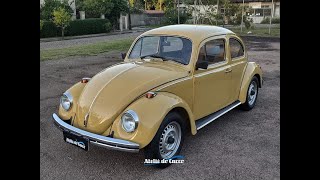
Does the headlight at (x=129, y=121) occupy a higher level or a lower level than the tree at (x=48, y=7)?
lower

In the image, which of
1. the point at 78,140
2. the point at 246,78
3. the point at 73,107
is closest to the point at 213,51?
the point at 246,78

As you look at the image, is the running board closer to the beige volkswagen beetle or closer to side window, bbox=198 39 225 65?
the beige volkswagen beetle

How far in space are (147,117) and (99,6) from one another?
86.5ft

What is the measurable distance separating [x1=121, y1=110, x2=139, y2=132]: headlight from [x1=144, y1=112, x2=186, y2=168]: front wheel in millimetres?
319

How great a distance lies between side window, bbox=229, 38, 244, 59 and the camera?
17.8ft

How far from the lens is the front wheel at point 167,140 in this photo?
3633 millimetres

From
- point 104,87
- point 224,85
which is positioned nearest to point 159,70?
point 104,87

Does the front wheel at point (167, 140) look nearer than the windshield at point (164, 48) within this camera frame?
Yes

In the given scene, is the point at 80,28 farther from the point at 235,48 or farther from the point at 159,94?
the point at 159,94

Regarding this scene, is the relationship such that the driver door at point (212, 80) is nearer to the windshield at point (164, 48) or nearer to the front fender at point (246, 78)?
the windshield at point (164, 48)

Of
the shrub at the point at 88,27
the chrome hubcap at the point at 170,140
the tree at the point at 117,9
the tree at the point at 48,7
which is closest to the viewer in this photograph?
the chrome hubcap at the point at 170,140

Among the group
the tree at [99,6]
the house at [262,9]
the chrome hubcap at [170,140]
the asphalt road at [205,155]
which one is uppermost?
the house at [262,9]

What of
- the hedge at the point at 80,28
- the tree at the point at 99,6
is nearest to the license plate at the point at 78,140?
the hedge at the point at 80,28
